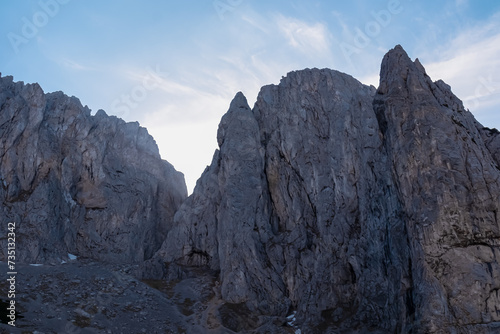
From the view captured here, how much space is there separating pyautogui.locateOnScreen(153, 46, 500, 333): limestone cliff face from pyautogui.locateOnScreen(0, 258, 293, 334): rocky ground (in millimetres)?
4796

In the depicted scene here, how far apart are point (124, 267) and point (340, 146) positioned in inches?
1898

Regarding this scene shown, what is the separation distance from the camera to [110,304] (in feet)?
205

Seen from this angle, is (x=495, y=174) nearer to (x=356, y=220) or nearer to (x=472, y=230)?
(x=472, y=230)

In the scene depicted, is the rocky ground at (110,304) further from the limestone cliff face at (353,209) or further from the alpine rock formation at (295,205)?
the limestone cliff face at (353,209)

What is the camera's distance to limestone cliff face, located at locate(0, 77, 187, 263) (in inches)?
3201

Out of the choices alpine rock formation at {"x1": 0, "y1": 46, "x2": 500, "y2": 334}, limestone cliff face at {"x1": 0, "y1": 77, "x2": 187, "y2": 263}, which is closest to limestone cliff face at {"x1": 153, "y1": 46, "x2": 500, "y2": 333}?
alpine rock formation at {"x1": 0, "y1": 46, "x2": 500, "y2": 334}

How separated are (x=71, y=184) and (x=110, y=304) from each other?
37824 mm

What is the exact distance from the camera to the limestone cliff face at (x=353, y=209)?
4016cm

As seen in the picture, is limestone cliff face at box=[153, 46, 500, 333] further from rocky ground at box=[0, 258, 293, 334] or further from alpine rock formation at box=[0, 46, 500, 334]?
rocky ground at box=[0, 258, 293, 334]

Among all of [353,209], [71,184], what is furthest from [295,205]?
[71,184]

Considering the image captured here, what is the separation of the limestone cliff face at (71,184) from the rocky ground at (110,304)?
9.81m

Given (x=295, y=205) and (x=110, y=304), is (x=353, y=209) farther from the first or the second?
(x=110, y=304)

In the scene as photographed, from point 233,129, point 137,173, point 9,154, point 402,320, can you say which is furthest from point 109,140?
point 402,320

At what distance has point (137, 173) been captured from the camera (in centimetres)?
10169
